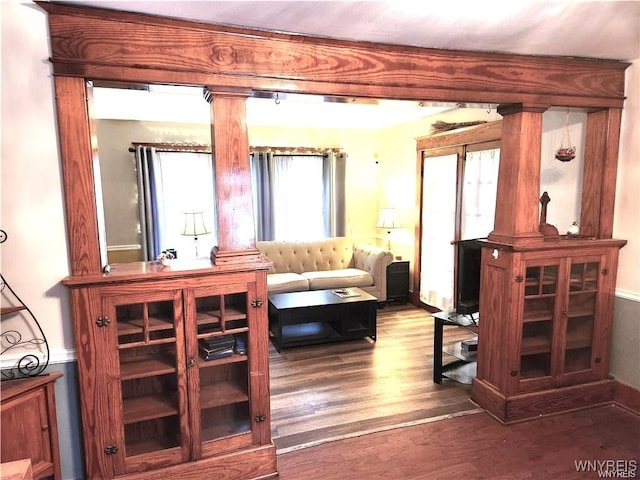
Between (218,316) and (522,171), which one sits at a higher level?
(522,171)

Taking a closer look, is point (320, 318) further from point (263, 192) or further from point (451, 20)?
point (451, 20)

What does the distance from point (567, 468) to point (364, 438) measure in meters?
1.14

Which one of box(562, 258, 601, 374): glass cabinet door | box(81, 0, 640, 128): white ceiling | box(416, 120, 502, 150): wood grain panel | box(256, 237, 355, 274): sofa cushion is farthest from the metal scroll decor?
Answer: box(416, 120, 502, 150): wood grain panel

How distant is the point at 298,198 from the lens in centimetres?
582

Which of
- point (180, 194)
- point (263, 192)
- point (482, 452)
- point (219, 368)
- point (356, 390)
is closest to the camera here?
point (219, 368)

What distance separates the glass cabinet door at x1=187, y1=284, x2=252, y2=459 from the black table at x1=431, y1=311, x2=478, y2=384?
171 centimetres

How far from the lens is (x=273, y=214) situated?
220 inches

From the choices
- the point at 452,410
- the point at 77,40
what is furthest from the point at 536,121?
the point at 77,40

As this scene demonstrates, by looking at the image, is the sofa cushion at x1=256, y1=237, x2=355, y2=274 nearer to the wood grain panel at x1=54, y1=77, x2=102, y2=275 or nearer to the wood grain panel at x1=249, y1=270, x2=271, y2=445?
the wood grain panel at x1=249, y1=270, x2=271, y2=445

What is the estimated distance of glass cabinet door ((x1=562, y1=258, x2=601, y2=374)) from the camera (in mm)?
2768

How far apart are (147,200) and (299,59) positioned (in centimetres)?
363

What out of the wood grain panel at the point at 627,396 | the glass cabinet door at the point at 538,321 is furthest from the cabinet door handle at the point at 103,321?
the wood grain panel at the point at 627,396

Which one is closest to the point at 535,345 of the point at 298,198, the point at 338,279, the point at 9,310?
the point at 338,279

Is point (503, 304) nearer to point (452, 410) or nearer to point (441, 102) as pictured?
point (452, 410)
